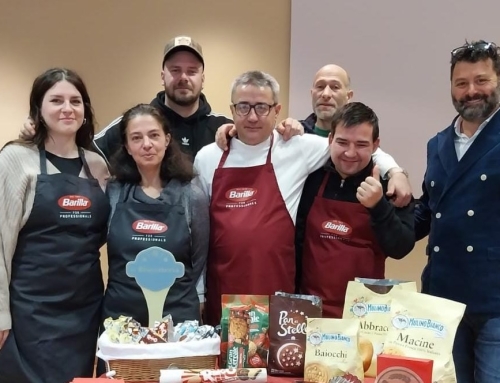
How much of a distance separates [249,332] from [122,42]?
2.76 meters

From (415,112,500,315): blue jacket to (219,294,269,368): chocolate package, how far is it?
0.73 m

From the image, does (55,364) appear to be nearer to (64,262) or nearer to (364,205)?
(64,262)

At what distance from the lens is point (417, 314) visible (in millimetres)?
1337

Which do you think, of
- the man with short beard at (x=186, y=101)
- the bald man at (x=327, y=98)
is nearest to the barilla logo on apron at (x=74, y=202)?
the man with short beard at (x=186, y=101)

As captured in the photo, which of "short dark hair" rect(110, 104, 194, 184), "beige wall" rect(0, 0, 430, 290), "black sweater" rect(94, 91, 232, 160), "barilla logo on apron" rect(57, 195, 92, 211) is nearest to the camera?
"barilla logo on apron" rect(57, 195, 92, 211)

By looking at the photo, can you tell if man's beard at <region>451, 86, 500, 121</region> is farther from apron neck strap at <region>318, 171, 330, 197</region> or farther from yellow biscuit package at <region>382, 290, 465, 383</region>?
yellow biscuit package at <region>382, 290, 465, 383</region>

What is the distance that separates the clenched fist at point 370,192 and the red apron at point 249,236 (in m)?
0.31

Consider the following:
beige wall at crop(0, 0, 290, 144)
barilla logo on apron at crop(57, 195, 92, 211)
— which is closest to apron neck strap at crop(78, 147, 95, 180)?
barilla logo on apron at crop(57, 195, 92, 211)

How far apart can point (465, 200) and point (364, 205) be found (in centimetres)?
34

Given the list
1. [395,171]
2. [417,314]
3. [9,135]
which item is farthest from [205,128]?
[9,135]

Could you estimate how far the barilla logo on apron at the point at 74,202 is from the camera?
184 cm

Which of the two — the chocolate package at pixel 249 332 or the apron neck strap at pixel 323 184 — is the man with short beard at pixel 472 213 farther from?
the chocolate package at pixel 249 332

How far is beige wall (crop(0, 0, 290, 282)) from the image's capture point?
Answer: 3596 mm

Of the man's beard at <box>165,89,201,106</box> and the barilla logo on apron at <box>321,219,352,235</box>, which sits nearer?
A: the barilla logo on apron at <box>321,219,352,235</box>
